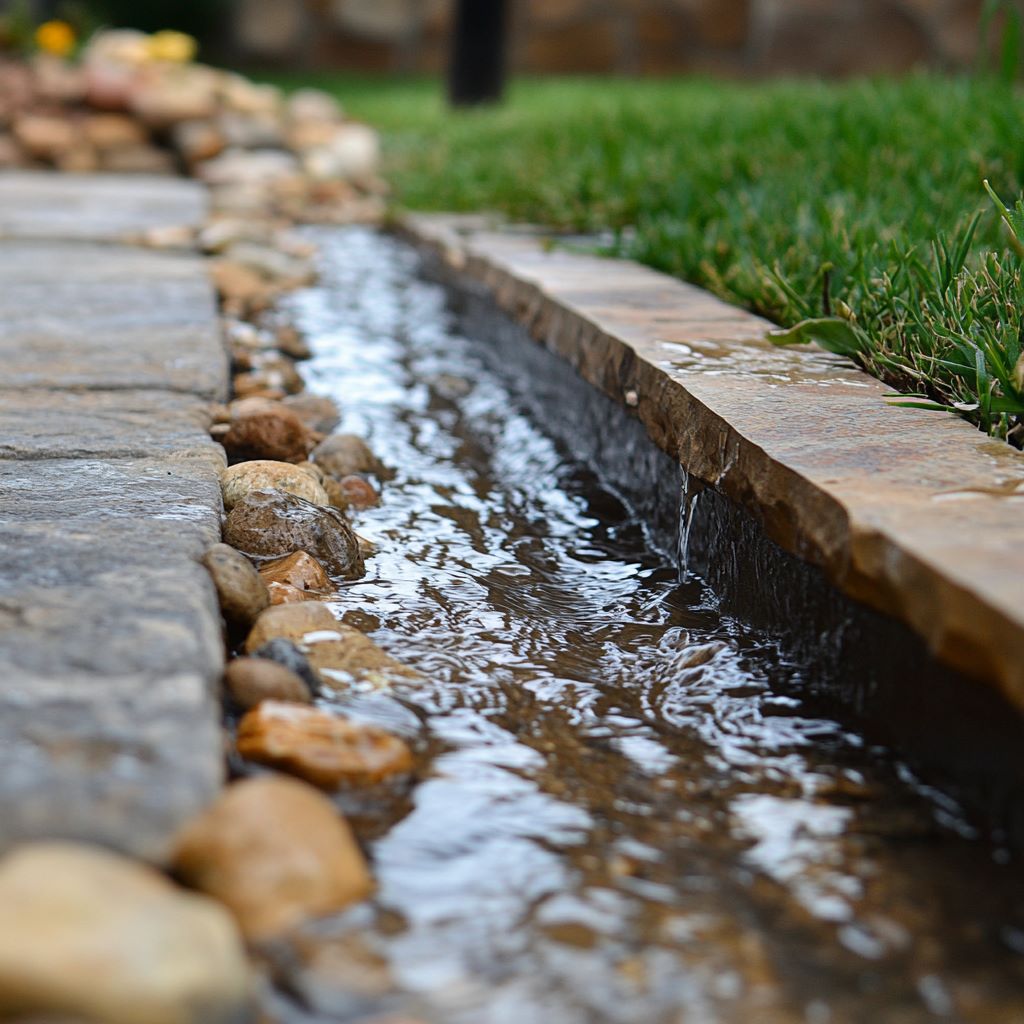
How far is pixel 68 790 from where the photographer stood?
1.05 metres

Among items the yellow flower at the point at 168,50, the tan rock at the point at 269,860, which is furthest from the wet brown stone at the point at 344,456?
the yellow flower at the point at 168,50

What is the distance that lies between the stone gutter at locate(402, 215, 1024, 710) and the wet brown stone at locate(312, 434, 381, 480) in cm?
47

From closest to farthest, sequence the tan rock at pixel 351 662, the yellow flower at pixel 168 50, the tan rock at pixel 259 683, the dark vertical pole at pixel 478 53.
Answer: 1. the tan rock at pixel 259 683
2. the tan rock at pixel 351 662
3. the yellow flower at pixel 168 50
4. the dark vertical pole at pixel 478 53

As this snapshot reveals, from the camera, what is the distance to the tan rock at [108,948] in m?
0.85

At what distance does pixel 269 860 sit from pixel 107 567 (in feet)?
1.74

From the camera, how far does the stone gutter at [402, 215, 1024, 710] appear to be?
1.18 m

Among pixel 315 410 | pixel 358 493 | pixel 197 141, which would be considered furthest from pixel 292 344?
pixel 197 141

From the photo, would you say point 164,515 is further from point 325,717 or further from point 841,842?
point 841,842

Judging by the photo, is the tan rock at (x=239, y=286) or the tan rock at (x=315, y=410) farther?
the tan rock at (x=239, y=286)

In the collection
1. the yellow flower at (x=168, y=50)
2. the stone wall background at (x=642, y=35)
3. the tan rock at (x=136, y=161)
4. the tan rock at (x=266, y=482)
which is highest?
the stone wall background at (x=642, y=35)

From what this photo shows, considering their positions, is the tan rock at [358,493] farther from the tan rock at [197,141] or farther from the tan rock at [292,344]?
the tan rock at [197,141]

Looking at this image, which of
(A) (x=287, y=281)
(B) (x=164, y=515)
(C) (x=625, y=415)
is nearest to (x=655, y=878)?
(B) (x=164, y=515)

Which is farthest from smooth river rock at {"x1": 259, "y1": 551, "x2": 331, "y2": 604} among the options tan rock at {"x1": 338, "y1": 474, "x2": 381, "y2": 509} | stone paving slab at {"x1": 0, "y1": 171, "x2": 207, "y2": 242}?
stone paving slab at {"x1": 0, "y1": 171, "x2": 207, "y2": 242}

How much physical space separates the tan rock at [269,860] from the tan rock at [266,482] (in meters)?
0.88
